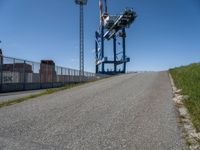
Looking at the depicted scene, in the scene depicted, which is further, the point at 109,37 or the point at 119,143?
the point at 109,37

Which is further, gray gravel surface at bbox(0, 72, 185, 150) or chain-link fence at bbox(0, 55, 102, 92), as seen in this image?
chain-link fence at bbox(0, 55, 102, 92)

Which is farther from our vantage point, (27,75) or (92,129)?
(27,75)

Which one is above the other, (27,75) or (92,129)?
(27,75)

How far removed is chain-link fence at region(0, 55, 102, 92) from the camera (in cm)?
2100

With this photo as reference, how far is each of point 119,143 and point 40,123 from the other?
7.65 ft

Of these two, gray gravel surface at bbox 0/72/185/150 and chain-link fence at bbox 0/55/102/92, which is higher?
chain-link fence at bbox 0/55/102/92

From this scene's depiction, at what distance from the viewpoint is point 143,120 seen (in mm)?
7305

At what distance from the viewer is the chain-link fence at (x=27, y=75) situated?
68.9 feet

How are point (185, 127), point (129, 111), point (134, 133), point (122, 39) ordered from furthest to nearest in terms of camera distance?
point (122, 39)
point (129, 111)
point (185, 127)
point (134, 133)

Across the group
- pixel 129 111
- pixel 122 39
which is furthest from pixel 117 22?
pixel 129 111

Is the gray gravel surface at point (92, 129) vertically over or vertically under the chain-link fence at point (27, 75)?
under

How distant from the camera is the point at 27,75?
24312mm

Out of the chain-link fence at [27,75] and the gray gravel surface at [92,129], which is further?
the chain-link fence at [27,75]

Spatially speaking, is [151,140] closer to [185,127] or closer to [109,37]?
[185,127]
